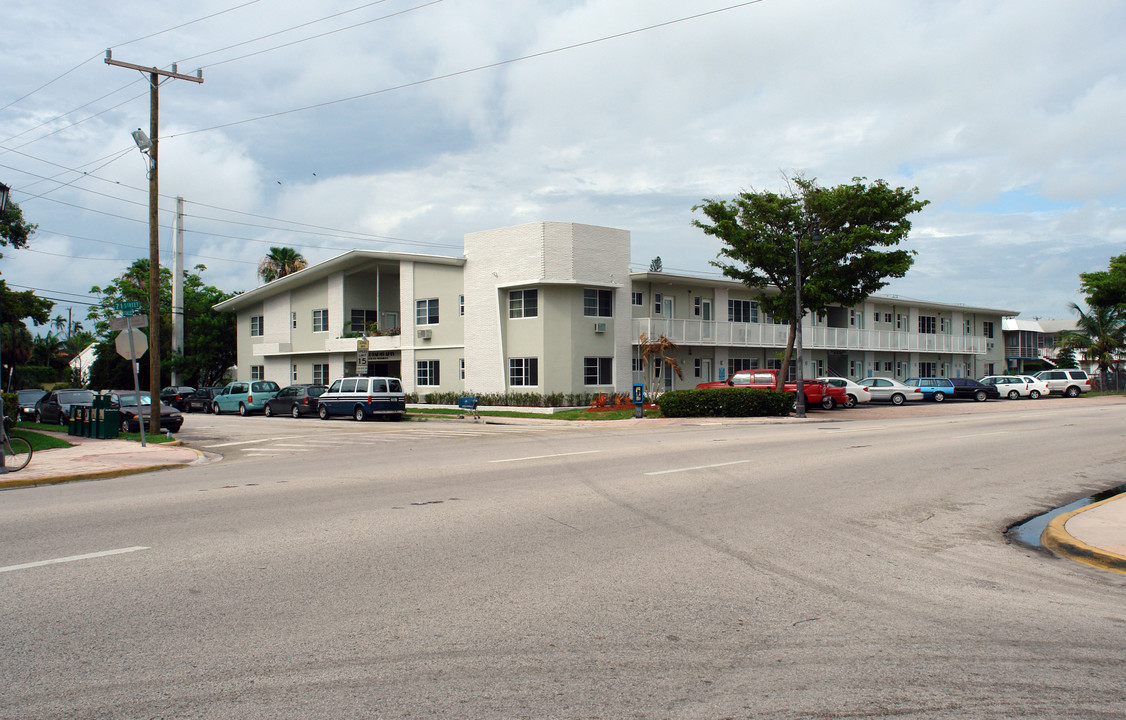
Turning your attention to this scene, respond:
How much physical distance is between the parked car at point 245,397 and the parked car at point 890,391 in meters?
30.6

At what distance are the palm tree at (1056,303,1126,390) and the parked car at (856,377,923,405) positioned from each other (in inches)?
676

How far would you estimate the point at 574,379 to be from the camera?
36.2 m

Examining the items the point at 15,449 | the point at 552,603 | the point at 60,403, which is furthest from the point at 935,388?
the point at 552,603

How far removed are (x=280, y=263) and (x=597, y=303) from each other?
103ft

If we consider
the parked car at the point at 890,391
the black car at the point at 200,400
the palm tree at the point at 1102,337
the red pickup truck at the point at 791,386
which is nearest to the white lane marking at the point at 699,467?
the red pickup truck at the point at 791,386

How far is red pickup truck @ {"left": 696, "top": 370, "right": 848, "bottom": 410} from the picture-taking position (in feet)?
115

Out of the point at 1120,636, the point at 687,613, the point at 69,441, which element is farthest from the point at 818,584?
the point at 69,441

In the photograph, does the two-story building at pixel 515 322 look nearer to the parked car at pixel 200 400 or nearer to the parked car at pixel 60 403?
the parked car at pixel 200 400

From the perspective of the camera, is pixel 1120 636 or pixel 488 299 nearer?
pixel 1120 636

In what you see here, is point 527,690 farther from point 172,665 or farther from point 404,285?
point 404,285

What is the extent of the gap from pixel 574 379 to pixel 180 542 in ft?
93.9

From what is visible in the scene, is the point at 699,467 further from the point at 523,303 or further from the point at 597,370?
the point at 523,303

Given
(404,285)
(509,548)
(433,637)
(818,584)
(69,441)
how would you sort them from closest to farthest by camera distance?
(433,637) → (818,584) → (509,548) → (69,441) → (404,285)

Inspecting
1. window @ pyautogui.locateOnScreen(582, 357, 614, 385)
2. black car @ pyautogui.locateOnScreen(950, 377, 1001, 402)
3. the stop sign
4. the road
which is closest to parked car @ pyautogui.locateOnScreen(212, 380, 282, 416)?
window @ pyautogui.locateOnScreen(582, 357, 614, 385)
